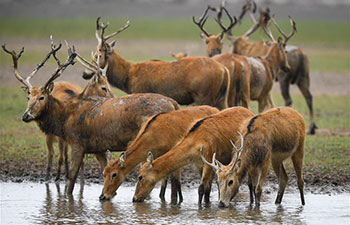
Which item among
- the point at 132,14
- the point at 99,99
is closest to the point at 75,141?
the point at 99,99

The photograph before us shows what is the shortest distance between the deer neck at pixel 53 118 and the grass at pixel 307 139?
2.32 meters

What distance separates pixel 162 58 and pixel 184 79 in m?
25.5

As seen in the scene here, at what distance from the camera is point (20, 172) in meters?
13.8

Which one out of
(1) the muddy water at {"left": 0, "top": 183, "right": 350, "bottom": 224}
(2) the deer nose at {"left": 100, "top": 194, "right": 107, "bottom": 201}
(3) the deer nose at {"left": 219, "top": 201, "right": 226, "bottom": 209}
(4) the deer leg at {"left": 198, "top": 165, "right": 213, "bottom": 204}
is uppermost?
(4) the deer leg at {"left": 198, "top": 165, "right": 213, "bottom": 204}

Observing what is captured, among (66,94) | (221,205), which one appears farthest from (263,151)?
(66,94)

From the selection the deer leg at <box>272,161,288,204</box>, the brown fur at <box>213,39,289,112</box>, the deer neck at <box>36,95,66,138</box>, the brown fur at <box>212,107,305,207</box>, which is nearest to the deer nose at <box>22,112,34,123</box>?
the deer neck at <box>36,95,66,138</box>

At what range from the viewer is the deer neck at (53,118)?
12.5 metres

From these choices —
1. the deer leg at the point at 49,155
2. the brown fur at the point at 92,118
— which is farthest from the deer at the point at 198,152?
the deer leg at the point at 49,155

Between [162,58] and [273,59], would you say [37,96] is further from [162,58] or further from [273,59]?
[162,58]

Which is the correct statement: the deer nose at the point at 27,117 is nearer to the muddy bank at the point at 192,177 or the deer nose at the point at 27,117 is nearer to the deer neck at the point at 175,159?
the muddy bank at the point at 192,177

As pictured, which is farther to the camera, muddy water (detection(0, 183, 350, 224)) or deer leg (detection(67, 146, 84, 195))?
deer leg (detection(67, 146, 84, 195))

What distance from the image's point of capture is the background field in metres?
15.2

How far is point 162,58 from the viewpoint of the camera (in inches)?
1592

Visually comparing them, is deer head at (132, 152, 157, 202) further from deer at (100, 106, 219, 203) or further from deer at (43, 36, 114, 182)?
deer at (43, 36, 114, 182)
